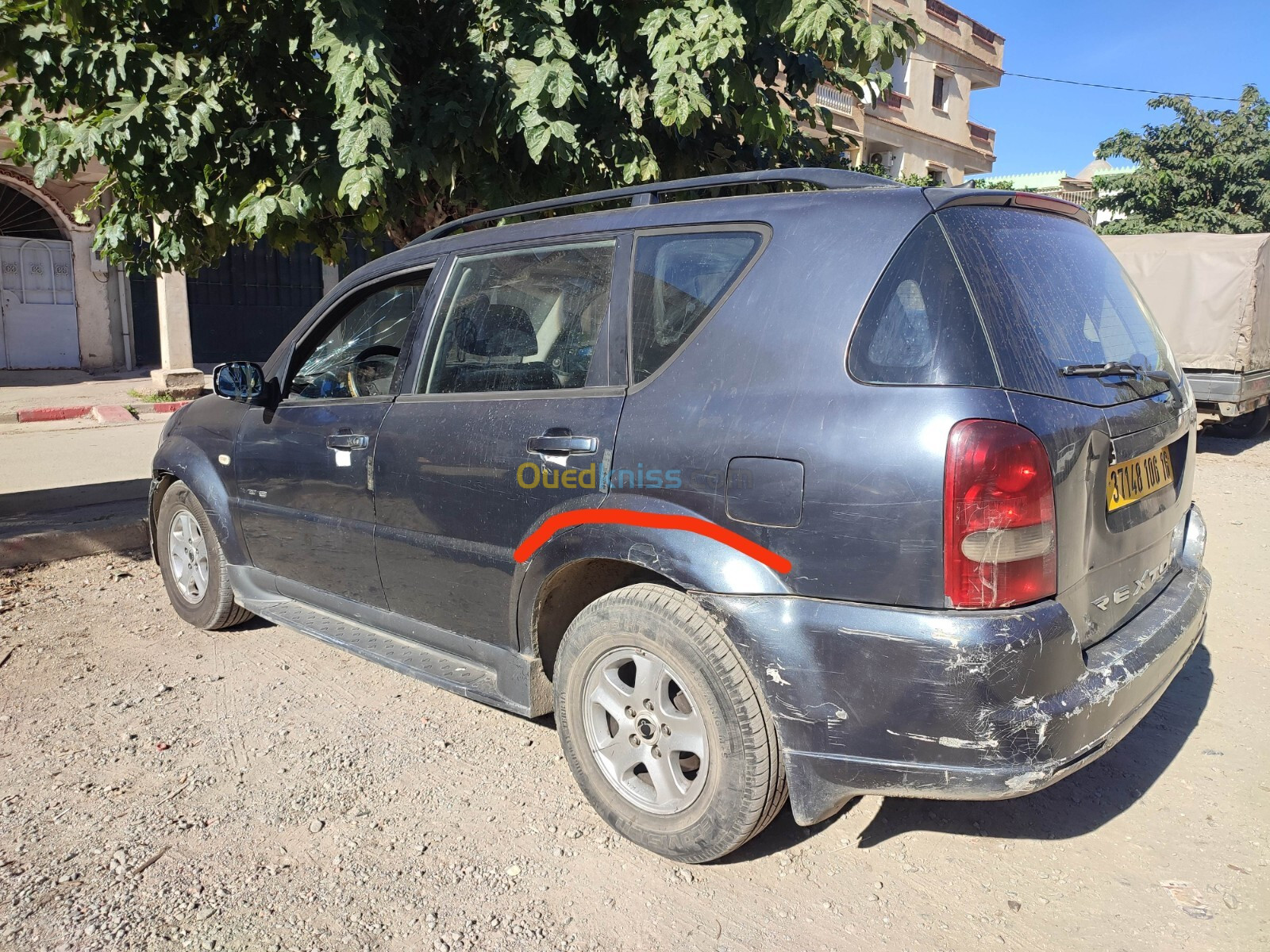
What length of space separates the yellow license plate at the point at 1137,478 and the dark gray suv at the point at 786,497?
0.05ft

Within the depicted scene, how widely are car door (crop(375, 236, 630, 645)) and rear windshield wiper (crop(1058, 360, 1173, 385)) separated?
3.86 feet

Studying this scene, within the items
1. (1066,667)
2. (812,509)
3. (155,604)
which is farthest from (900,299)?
(155,604)

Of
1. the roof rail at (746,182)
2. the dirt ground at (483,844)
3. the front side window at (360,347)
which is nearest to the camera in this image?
the dirt ground at (483,844)

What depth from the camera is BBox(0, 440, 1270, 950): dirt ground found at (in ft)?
7.59

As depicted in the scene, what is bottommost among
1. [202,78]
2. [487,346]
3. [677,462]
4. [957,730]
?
[957,730]

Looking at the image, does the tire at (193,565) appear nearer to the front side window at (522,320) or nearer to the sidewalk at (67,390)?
the front side window at (522,320)

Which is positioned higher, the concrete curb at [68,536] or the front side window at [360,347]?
the front side window at [360,347]

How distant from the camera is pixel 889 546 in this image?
6.86 ft

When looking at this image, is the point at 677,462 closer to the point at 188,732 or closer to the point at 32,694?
the point at 188,732

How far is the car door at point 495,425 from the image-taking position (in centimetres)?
274

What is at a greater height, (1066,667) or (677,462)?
(677,462)

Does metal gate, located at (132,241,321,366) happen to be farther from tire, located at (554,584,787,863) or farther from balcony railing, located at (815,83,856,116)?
tire, located at (554,584,787,863)

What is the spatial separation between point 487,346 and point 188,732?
1.79 metres

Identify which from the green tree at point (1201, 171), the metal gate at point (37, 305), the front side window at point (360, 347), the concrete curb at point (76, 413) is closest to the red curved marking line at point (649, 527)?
the front side window at point (360, 347)
